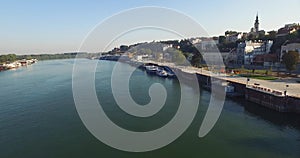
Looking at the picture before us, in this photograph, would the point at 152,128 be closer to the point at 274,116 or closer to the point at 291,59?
the point at 274,116

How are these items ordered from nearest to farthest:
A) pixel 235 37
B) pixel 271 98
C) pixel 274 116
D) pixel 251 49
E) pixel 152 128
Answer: pixel 152 128 < pixel 274 116 < pixel 271 98 < pixel 251 49 < pixel 235 37

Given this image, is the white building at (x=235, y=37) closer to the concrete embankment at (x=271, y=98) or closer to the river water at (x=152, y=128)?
the concrete embankment at (x=271, y=98)

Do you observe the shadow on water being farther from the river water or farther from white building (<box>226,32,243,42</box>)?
white building (<box>226,32,243,42</box>)

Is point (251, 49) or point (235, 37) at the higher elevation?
point (235, 37)

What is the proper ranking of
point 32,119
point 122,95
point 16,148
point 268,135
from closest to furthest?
point 16,148 < point 268,135 < point 32,119 < point 122,95

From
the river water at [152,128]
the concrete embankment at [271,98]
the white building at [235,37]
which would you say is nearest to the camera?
the river water at [152,128]

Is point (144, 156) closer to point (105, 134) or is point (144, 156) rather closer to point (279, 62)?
point (105, 134)

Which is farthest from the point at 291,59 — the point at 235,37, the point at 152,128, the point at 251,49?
the point at 235,37

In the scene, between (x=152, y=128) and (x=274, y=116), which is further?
(x=274, y=116)

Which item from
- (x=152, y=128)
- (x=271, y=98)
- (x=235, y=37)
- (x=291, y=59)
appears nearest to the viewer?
(x=152, y=128)

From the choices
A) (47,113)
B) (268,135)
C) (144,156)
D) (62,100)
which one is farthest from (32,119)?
(268,135)

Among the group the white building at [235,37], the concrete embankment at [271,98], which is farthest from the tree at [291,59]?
the white building at [235,37]
